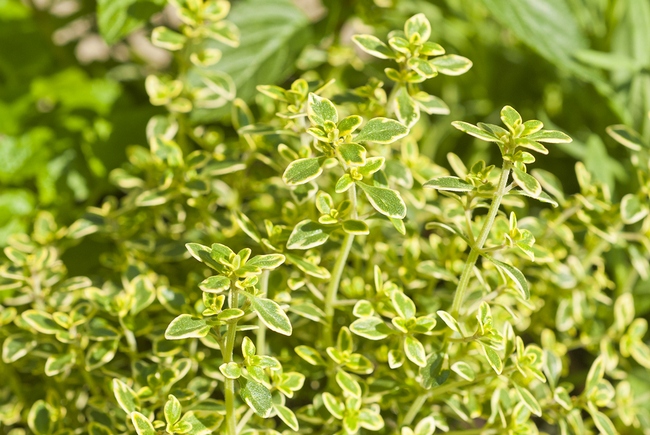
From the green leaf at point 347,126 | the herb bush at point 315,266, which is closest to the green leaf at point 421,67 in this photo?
the herb bush at point 315,266

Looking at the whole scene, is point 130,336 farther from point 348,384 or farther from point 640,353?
point 640,353

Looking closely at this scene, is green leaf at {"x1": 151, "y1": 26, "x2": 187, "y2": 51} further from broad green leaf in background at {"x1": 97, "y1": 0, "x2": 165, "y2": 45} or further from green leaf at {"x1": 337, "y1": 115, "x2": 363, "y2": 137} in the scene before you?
green leaf at {"x1": 337, "y1": 115, "x2": 363, "y2": 137}

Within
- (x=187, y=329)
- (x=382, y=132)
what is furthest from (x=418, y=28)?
(x=187, y=329)

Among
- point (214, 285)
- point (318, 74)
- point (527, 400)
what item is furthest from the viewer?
point (318, 74)

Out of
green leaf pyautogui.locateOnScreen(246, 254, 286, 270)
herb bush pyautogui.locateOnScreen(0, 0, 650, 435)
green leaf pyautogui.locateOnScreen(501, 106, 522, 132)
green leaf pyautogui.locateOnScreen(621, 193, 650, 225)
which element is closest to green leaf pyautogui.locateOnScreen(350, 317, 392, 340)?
herb bush pyautogui.locateOnScreen(0, 0, 650, 435)

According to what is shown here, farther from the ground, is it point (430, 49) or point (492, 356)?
point (430, 49)

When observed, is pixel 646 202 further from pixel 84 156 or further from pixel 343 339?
pixel 84 156

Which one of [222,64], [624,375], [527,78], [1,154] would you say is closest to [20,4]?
[1,154]
